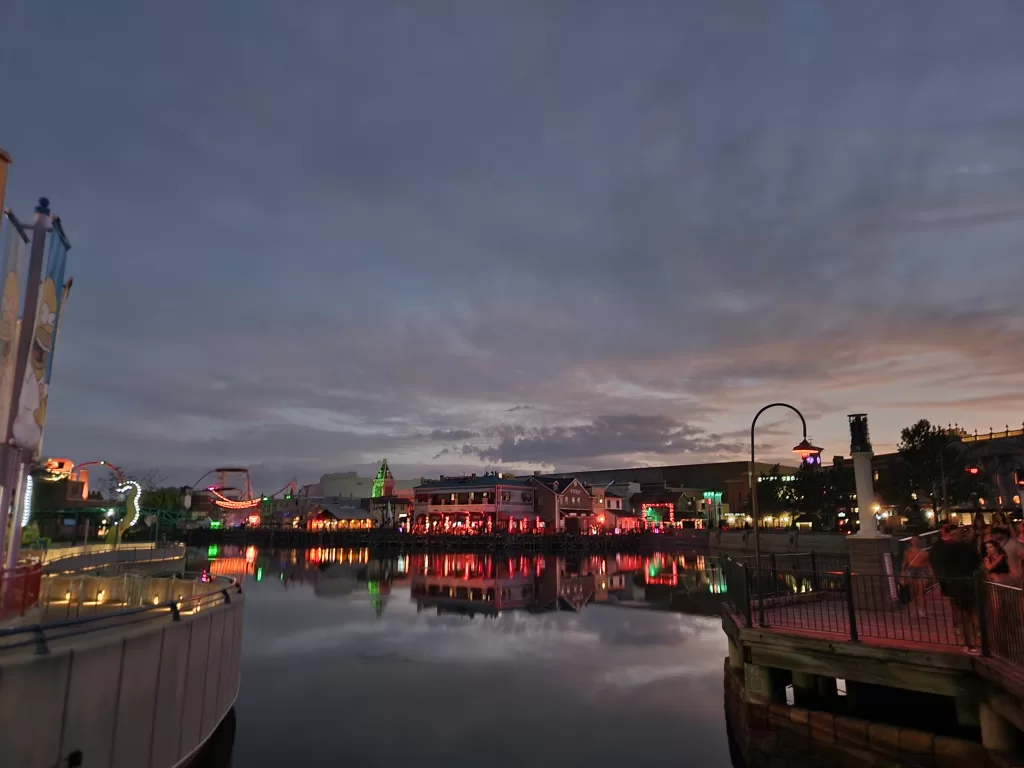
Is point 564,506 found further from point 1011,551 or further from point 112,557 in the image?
point 1011,551

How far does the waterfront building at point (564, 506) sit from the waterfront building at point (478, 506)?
168 cm

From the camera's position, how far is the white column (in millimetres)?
16969

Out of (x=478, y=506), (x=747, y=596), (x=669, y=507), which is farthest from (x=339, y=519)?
(x=747, y=596)

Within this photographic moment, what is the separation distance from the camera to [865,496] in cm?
1742

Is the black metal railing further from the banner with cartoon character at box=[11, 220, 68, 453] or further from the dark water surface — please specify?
the banner with cartoon character at box=[11, 220, 68, 453]

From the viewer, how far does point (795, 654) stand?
1249 cm

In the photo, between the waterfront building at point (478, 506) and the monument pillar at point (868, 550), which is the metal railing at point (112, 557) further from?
the waterfront building at point (478, 506)

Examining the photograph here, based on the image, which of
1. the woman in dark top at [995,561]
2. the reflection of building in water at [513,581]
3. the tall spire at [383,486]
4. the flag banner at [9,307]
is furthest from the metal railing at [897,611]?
the tall spire at [383,486]

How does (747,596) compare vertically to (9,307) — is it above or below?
below

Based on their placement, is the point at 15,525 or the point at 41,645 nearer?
the point at 41,645

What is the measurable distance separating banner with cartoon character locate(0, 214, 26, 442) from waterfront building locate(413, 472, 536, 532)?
81.1 m

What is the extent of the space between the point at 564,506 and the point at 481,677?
2989 inches

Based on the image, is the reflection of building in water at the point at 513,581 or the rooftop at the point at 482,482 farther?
the rooftop at the point at 482,482

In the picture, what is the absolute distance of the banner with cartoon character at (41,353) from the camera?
14.9 metres
